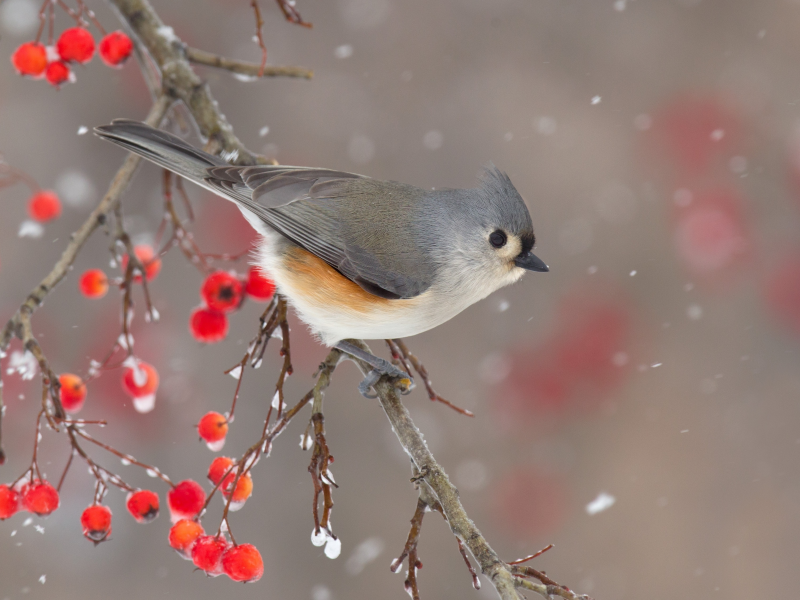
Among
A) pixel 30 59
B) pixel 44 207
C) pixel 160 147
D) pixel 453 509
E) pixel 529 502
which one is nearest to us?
pixel 453 509

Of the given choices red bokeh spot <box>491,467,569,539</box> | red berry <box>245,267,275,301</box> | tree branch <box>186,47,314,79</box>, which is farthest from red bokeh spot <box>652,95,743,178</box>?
red berry <box>245,267,275,301</box>

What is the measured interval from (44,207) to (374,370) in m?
1.54

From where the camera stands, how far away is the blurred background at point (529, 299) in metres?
3.80

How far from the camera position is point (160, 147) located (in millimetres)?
2016

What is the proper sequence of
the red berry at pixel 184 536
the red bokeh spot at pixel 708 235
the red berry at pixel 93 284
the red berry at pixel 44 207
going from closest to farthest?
the red berry at pixel 184 536, the red berry at pixel 93 284, the red berry at pixel 44 207, the red bokeh spot at pixel 708 235

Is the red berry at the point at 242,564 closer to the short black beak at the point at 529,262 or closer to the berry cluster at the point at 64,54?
the short black beak at the point at 529,262

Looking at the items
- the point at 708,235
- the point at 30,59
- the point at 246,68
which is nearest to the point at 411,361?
the point at 246,68

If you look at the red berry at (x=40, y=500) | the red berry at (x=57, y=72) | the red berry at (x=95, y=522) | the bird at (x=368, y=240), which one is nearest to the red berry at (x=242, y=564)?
the red berry at (x=95, y=522)

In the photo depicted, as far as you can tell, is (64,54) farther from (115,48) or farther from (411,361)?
(411,361)

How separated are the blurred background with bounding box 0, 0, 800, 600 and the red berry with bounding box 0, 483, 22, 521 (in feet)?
6.68

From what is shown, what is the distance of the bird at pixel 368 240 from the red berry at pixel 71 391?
624 millimetres

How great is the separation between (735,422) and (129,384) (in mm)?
3811

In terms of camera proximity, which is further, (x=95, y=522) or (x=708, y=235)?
(x=708, y=235)

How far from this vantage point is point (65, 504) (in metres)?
3.74
